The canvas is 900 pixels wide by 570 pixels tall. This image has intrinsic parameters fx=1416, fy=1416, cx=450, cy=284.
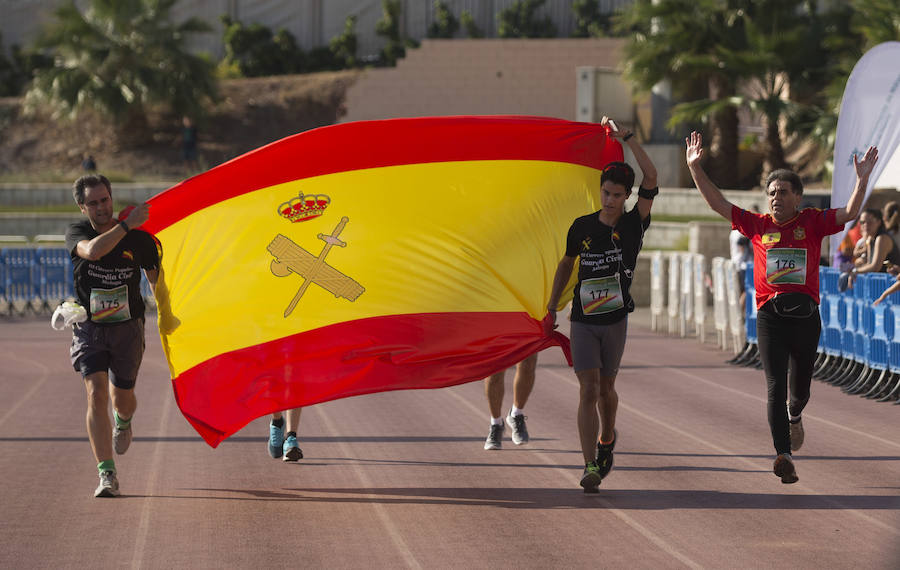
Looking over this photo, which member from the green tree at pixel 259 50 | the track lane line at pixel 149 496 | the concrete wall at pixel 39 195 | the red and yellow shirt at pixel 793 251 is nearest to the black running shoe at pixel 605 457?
the red and yellow shirt at pixel 793 251

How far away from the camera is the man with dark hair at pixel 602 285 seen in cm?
838

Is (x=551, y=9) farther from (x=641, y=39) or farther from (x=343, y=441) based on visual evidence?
(x=343, y=441)

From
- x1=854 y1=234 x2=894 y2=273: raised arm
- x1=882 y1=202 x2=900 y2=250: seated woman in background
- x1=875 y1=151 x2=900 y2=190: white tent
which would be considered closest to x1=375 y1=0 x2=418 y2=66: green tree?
x1=875 y1=151 x2=900 y2=190: white tent

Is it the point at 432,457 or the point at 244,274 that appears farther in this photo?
the point at 432,457

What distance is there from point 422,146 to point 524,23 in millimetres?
42016

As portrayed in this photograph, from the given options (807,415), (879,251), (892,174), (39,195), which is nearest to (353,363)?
(807,415)

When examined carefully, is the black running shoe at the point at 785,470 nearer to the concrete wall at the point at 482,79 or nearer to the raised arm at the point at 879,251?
the raised arm at the point at 879,251

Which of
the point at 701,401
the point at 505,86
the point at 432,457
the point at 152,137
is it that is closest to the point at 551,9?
the point at 505,86

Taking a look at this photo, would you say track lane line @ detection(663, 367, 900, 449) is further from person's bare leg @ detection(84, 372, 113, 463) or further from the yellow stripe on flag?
person's bare leg @ detection(84, 372, 113, 463)

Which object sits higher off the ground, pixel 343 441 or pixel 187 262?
pixel 187 262

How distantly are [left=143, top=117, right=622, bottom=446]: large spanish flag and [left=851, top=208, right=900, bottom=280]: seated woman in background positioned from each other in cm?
491

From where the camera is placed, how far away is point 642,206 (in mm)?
8391

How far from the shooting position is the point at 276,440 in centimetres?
976

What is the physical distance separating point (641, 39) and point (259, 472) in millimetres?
26030
